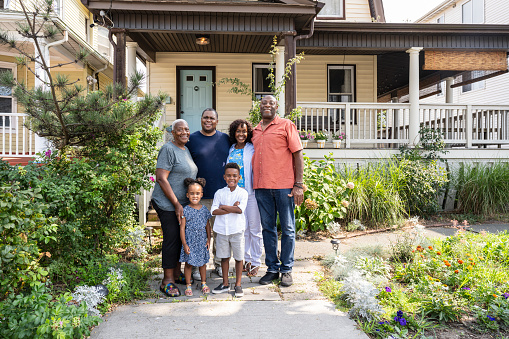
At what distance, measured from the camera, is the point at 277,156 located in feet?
13.8

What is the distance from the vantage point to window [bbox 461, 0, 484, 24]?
17562 mm

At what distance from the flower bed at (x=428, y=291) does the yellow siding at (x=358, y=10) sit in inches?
375

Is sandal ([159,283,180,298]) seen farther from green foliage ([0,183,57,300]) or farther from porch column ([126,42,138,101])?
porch column ([126,42,138,101])

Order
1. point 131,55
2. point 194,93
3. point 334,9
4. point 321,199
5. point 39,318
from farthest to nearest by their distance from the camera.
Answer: point 334,9 → point 194,93 → point 131,55 → point 321,199 → point 39,318

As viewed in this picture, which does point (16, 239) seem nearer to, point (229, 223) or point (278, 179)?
point (229, 223)

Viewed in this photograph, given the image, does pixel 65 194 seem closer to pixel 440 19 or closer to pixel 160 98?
pixel 160 98

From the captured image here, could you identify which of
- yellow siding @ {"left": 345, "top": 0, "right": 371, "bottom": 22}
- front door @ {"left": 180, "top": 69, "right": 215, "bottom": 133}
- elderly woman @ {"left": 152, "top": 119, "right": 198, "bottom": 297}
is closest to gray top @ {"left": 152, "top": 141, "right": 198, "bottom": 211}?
elderly woman @ {"left": 152, "top": 119, "right": 198, "bottom": 297}

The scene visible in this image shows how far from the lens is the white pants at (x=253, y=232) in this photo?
4.48m

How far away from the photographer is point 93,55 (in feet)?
39.7

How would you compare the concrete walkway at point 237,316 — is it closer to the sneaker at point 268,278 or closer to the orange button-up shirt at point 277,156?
the sneaker at point 268,278

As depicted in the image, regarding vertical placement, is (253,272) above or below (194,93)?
below

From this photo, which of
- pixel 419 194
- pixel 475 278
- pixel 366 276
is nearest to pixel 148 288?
pixel 366 276

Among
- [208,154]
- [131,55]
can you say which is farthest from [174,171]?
[131,55]

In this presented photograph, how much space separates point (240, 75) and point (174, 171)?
7871 mm
